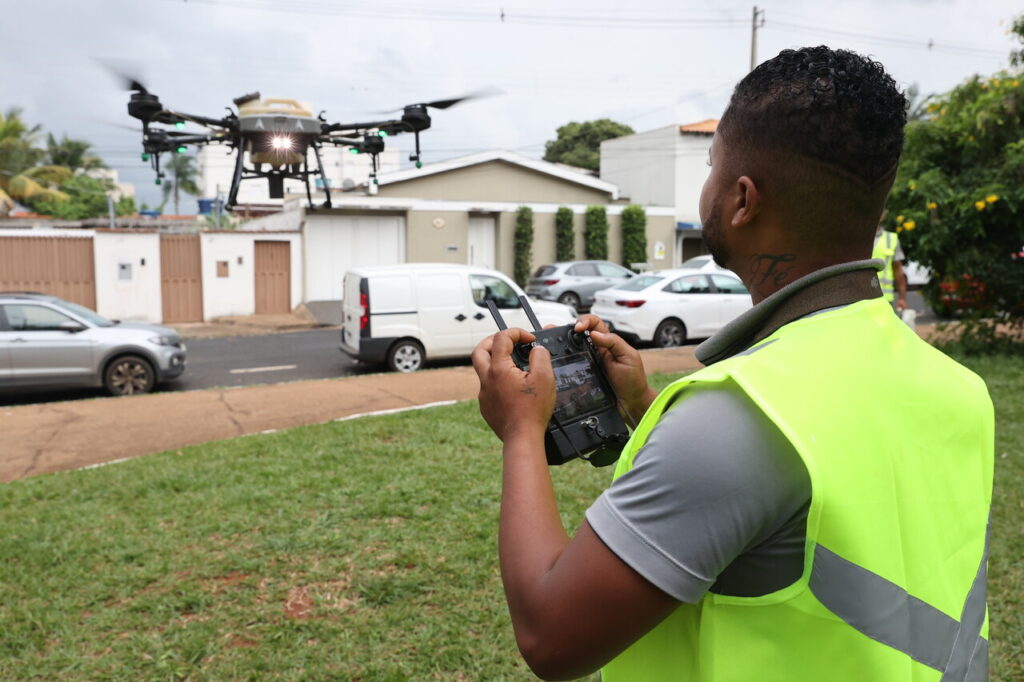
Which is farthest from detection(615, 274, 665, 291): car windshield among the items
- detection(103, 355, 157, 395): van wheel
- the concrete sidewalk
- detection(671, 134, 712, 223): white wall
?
detection(671, 134, 712, 223): white wall

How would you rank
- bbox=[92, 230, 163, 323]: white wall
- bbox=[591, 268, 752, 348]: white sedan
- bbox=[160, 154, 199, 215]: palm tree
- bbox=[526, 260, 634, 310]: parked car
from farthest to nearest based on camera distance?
bbox=[160, 154, 199, 215]: palm tree, bbox=[526, 260, 634, 310]: parked car, bbox=[92, 230, 163, 323]: white wall, bbox=[591, 268, 752, 348]: white sedan

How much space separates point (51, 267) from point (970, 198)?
2013cm

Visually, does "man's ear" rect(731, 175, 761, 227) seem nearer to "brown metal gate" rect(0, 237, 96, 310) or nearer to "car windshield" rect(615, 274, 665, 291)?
"car windshield" rect(615, 274, 665, 291)

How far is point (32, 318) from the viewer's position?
1018 cm

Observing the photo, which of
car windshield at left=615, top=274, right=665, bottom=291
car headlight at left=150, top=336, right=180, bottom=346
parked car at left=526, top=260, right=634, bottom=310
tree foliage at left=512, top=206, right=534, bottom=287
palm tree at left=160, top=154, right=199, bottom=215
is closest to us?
car headlight at left=150, top=336, right=180, bottom=346

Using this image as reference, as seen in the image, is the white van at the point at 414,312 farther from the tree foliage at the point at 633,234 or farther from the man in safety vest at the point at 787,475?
the tree foliage at the point at 633,234

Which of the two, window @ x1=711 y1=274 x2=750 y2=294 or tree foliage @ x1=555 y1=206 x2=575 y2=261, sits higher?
tree foliage @ x1=555 y1=206 x2=575 y2=261

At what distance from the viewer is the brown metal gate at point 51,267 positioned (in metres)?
19.4

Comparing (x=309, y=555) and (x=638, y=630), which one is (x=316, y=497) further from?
(x=638, y=630)

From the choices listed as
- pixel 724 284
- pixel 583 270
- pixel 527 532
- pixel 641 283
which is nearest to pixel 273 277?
pixel 583 270

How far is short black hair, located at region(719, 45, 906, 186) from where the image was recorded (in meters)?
1.08

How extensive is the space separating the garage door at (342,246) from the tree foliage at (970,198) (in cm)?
1751

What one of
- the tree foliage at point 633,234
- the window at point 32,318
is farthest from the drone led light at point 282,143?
the tree foliage at point 633,234

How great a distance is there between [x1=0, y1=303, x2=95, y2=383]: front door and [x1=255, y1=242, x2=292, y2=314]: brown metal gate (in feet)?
39.7
